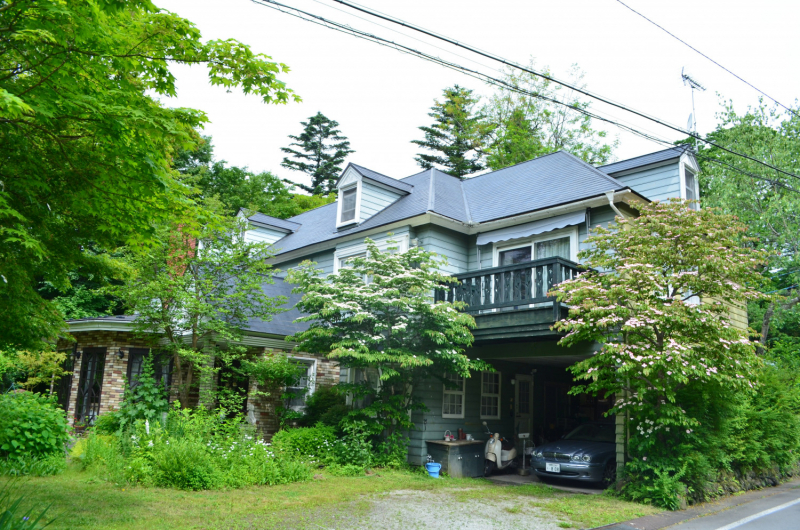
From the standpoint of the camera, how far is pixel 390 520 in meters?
7.80

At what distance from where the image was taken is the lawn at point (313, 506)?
7090 millimetres

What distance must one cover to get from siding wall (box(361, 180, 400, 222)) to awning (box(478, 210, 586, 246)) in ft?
11.9

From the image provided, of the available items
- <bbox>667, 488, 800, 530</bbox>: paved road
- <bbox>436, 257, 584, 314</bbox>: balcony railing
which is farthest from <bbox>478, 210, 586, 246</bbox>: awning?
<bbox>667, 488, 800, 530</bbox>: paved road

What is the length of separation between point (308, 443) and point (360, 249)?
A: 618cm

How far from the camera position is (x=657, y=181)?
14.3 meters

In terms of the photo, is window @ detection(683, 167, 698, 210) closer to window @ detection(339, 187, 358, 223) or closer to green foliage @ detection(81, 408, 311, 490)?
window @ detection(339, 187, 358, 223)

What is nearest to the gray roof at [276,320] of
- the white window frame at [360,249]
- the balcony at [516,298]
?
the white window frame at [360,249]

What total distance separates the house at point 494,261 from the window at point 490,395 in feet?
0.11

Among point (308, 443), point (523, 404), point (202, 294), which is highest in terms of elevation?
point (202, 294)

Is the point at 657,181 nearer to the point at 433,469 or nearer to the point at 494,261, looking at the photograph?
the point at 494,261

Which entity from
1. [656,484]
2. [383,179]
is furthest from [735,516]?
[383,179]

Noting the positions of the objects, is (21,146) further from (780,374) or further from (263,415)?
(780,374)

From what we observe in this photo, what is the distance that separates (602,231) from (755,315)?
18869 millimetres

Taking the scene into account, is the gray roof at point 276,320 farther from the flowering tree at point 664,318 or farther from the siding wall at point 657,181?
the siding wall at point 657,181
